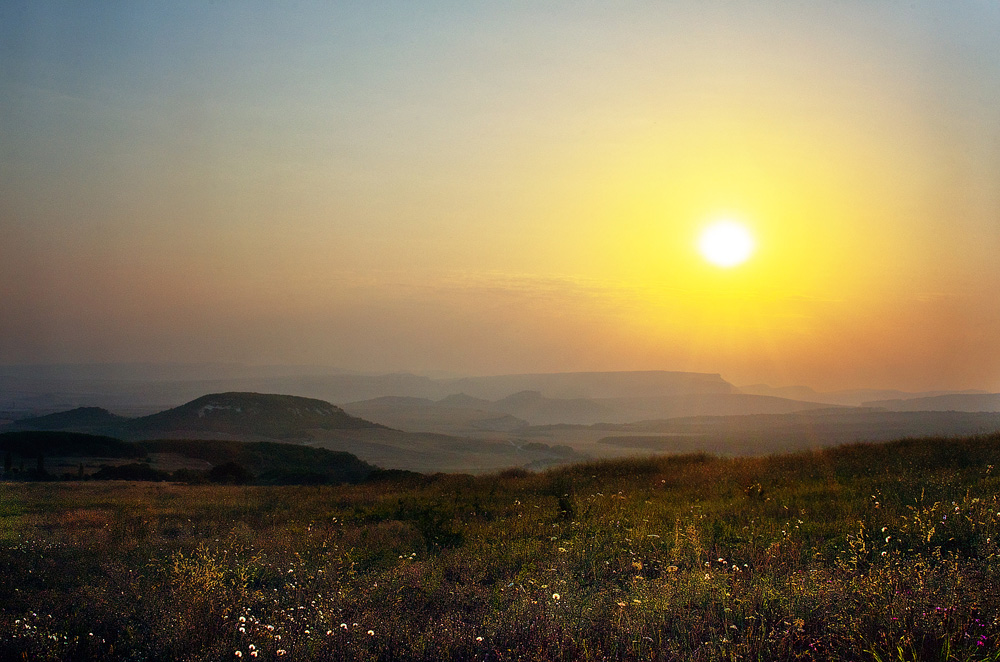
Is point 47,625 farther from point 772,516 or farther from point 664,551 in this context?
point 772,516

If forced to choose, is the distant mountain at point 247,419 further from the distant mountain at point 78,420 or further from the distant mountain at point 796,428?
the distant mountain at point 796,428

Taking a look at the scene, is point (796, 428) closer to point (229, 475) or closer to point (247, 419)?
A: point (247, 419)

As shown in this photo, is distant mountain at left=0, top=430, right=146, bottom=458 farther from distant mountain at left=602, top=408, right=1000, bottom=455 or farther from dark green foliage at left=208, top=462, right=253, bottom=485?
distant mountain at left=602, top=408, right=1000, bottom=455

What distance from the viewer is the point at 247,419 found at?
231 feet

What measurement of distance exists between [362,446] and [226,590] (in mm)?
58808

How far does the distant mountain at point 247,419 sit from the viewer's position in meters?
65.6

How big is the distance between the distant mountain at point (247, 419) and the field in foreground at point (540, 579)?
193 ft

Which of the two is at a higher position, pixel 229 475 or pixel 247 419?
pixel 229 475

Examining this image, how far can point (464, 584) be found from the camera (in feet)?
20.7

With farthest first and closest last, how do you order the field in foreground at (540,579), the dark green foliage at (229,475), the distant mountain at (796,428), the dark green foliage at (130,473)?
the distant mountain at (796,428), the dark green foliage at (229,475), the dark green foliage at (130,473), the field in foreground at (540,579)

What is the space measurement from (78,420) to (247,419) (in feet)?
68.2

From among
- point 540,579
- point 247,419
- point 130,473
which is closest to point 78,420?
point 247,419

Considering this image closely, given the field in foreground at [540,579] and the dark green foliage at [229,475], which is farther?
the dark green foliage at [229,475]

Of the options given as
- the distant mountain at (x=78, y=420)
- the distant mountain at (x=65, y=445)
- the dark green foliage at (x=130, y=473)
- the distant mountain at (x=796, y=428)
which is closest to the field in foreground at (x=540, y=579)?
the dark green foliage at (x=130, y=473)
